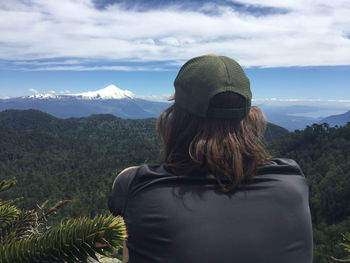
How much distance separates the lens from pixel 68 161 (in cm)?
11606

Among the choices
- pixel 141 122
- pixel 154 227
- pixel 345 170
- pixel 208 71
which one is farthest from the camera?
pixel 141 122

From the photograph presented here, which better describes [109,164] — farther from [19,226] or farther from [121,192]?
[19,226]

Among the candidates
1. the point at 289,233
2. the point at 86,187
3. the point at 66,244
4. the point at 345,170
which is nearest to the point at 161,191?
the point at 66,244

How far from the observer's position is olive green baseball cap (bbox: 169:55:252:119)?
1.68 meters

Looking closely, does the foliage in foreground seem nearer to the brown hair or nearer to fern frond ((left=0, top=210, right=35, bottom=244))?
fern frond ((left=0, top=210, right=35, bottom=244))

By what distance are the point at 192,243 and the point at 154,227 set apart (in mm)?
229

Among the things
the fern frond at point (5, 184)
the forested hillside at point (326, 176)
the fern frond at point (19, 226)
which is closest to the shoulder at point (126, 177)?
the fern frond at point (19, 226)

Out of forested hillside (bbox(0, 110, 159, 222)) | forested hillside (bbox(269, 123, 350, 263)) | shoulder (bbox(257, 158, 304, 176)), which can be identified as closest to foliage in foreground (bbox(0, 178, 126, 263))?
shoulder (bbox(257, 158, 304, 176))

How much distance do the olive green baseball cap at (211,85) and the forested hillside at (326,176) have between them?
93.7ft

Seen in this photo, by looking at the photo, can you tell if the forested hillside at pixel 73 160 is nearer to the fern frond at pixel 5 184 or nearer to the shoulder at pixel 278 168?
the fern frond at pixel 5 184

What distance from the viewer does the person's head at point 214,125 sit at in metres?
1.66

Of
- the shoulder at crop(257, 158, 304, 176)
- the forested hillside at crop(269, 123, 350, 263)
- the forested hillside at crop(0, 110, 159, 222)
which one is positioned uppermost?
the shoulder at crop(257, 158, 304, 176)

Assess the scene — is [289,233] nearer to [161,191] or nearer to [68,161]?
[161,191]

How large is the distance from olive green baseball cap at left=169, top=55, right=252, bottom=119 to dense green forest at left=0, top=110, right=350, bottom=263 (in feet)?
1.62
